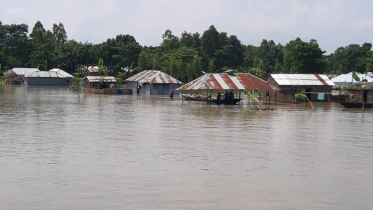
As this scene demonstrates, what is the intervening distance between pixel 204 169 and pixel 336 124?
1607 centimetres

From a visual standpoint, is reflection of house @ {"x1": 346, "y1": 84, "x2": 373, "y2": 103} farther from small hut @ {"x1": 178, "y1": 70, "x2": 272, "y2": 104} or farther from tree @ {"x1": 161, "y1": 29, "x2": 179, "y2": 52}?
tree @ {"x1": 161, "y1": 29, "x2": 179, "y2": 52}

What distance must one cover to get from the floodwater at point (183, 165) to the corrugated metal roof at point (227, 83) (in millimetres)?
13436

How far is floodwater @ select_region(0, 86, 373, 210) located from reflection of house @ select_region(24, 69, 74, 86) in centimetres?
6446

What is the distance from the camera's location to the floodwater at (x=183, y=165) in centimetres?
1244

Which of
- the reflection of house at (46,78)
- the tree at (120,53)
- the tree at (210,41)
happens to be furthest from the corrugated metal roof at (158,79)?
the tree at (210,41)

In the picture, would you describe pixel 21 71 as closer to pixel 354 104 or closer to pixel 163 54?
pixel 163 54

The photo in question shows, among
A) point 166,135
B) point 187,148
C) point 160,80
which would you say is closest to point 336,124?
point 166,135

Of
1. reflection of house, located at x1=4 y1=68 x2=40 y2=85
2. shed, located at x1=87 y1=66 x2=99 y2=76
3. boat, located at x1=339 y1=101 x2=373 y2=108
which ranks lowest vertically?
boat, located at x1=339 y1=101 x2=373 y2=108

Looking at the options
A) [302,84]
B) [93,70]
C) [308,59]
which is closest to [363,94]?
[302,84]

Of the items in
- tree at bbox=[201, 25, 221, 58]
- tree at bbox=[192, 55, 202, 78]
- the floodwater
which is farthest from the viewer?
tree at bbox=[201, 25, 221, 58]

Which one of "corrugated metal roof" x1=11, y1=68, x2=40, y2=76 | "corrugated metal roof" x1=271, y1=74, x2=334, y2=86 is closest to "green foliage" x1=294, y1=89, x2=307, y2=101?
"corrugated metal roof" x1=271, y1=74, x2=334, y2=86

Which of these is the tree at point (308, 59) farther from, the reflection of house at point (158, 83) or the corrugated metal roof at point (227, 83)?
the corrugated metal roof at point (227, 83)

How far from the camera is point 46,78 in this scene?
92750mm

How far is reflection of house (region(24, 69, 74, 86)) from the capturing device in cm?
9162
